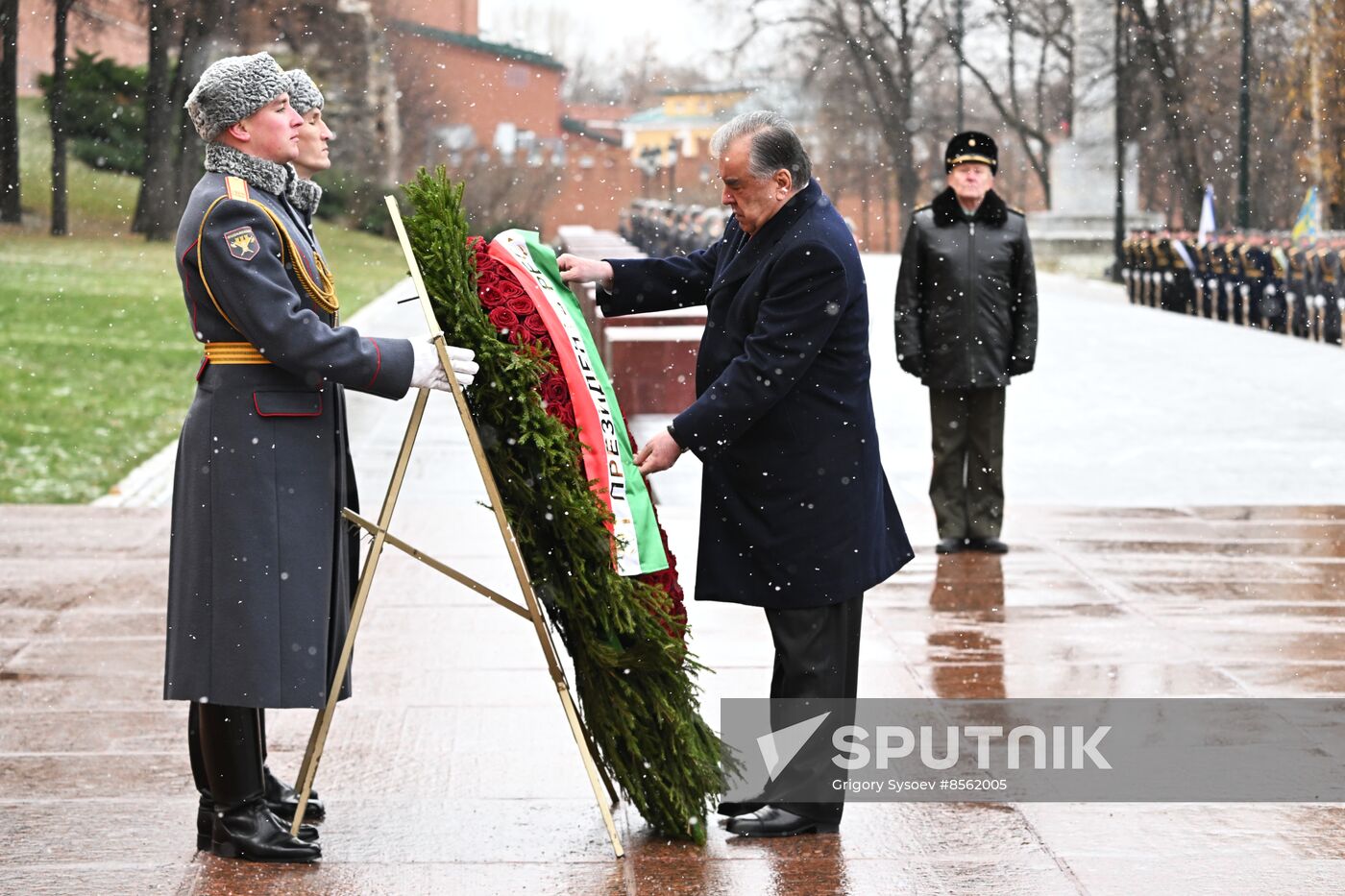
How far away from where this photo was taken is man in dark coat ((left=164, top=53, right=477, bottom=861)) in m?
4.20

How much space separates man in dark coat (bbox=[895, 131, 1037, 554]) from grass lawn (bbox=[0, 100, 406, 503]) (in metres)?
4.78

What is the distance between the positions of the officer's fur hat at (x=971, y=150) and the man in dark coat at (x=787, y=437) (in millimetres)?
3937

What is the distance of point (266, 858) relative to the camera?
4395 millimetres

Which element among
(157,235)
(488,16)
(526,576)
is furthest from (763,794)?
(488,16)

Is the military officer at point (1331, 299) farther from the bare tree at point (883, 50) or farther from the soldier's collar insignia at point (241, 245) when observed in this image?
the bare tree at point (883, 50)

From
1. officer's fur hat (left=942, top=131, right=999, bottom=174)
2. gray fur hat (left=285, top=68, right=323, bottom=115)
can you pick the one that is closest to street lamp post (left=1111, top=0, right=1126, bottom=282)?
officer's fur hat (left=942, top=131, right=999, bottom=174)

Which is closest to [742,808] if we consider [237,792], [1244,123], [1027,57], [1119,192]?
[237,792]

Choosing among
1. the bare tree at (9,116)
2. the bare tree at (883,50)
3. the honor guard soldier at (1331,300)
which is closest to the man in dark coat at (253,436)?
the honor guard soldier at (1331,300)

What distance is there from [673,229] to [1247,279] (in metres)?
17.0

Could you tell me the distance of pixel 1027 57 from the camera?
4884 cm

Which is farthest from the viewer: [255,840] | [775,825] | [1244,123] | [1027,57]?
[1027,57]

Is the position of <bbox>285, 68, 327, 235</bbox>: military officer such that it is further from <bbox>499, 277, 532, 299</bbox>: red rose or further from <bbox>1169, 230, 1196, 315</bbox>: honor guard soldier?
<bbox>1169, 230, 1196, 315</bbox>: honor guard soldier

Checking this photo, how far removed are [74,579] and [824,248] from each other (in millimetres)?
4515

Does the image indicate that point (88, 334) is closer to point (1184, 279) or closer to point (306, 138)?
point (1184, 279)
